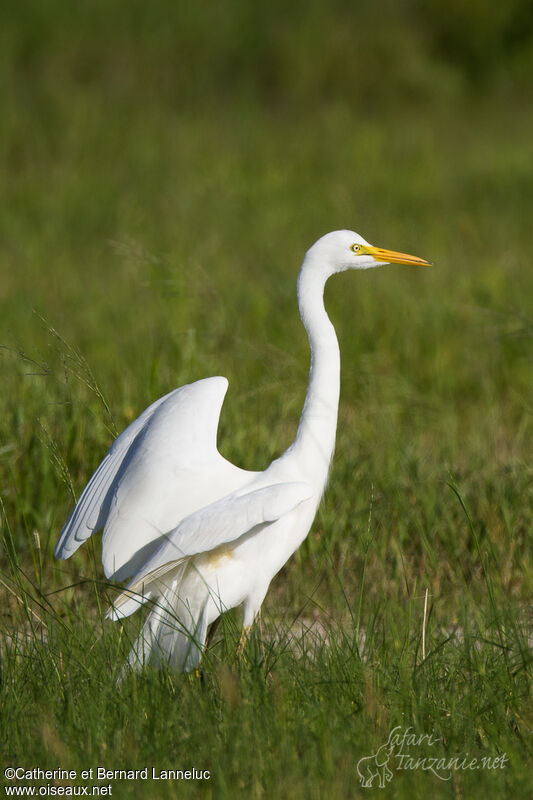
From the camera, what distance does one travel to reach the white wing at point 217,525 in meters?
2.39

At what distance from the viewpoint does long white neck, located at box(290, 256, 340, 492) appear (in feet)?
8.96

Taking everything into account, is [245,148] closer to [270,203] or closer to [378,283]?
[270,203]

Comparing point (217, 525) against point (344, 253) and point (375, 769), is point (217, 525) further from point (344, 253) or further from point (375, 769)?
point (344, 253)

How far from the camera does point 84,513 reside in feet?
8.53

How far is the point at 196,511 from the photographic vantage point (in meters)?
2.55

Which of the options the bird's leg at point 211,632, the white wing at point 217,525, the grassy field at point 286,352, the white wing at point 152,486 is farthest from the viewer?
the bird's leg at point 211,632

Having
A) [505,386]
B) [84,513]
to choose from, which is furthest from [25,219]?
[84,513]

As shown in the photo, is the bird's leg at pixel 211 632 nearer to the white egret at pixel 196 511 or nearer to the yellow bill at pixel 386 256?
the white egret at pixel 196 511

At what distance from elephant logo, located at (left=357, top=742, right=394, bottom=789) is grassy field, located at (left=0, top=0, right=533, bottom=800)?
20 mm

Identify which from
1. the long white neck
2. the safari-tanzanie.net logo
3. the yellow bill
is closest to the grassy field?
the safari-tanzanie.net logo

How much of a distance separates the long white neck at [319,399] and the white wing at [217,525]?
220 millimetres

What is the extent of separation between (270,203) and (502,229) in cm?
200

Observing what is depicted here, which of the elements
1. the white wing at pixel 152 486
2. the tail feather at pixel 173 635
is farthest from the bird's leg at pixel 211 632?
the white wing at pixel 152 486

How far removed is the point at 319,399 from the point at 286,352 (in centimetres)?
232
